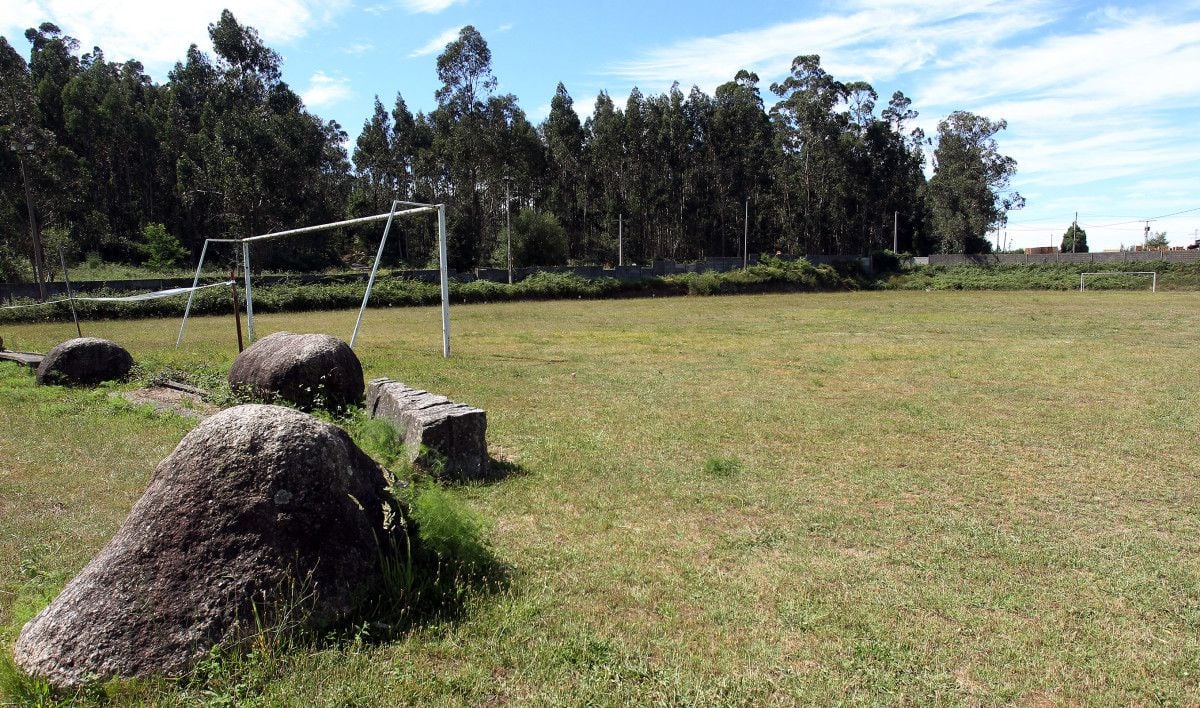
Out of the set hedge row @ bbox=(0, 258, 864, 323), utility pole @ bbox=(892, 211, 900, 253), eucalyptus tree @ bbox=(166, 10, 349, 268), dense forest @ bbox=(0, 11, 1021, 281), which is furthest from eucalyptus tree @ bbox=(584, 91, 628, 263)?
utility pole @ bbox=(892, 211, 900, 253)

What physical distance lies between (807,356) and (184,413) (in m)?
11.1

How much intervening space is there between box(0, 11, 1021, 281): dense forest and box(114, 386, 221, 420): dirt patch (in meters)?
34.3

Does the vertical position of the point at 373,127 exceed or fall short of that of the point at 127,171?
it exceeds it

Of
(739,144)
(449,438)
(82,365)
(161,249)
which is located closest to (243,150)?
(161,249)

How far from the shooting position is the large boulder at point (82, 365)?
10000 mm

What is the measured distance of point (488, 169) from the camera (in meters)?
49.6

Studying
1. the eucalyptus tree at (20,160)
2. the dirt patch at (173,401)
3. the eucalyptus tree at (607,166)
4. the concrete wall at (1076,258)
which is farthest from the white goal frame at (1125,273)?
the eucalyptus tree at (20,160)

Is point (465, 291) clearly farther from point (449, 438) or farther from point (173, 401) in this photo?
point (449, 438)

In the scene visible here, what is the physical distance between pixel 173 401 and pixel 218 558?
725cm

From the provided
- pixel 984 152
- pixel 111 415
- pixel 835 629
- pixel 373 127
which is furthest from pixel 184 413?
pixel 984 152

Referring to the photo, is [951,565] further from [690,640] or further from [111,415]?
[111,415]

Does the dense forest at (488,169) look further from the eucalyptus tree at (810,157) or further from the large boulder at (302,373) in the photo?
the large boulder at (302,373)

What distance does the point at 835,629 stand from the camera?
3416 millimetres

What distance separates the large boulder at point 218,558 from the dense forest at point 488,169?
42.0 metres
